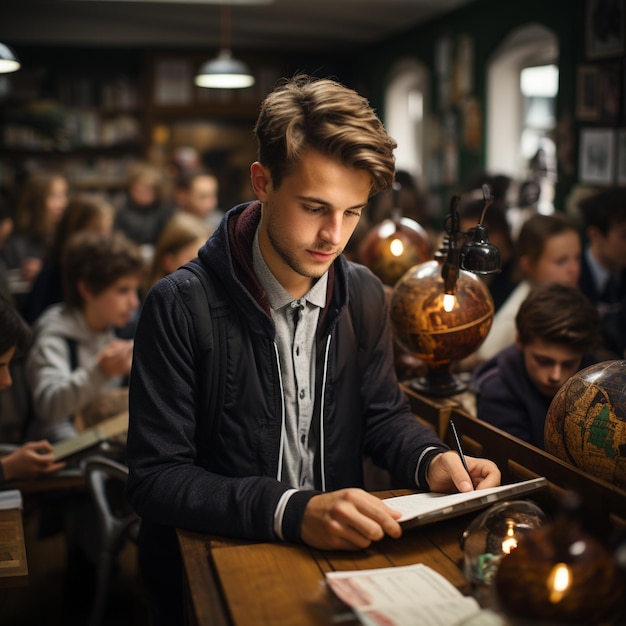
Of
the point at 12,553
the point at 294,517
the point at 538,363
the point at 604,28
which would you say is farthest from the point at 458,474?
the point at 604,28

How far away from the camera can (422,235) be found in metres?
2.88

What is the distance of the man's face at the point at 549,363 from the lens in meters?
2.19

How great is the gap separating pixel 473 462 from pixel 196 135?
9.40m

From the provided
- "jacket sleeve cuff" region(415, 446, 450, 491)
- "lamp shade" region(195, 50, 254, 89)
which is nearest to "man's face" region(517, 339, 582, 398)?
"jacket sleeve cuff" region(415, 446, 450, 491)

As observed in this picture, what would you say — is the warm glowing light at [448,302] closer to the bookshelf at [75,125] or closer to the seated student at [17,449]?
the seated student at [17,449]

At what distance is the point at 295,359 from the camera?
5.83 feet

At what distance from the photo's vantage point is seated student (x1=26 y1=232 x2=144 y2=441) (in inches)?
117

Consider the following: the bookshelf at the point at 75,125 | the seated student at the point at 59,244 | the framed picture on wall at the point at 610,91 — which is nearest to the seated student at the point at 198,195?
the seated student at the point at 59,244

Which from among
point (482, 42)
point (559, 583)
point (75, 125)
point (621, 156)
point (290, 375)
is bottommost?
point (559, 583)

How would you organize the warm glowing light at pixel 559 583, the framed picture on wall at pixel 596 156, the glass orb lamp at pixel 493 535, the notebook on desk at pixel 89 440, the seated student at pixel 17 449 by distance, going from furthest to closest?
the framed picture on wall at pixel 596 156 → the notebook on desk at pixel 89 440 → the seated student at pixel 17 449 → the glass orb lamp at pixel 493 535 → the warm glowing light at pixel 559 583

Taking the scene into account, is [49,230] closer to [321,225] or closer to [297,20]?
[297,20]

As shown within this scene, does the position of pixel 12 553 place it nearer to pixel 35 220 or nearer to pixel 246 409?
pixel 246 409

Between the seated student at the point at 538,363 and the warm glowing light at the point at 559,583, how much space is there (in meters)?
1.08

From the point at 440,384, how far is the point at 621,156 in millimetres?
3555
